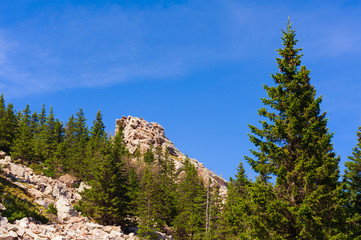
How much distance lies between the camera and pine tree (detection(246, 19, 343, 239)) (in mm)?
12555

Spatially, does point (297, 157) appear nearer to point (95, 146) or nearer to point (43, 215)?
point (43, 215)

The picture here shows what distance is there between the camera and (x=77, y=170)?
56281 mm

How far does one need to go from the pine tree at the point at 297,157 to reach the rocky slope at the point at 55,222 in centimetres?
1774

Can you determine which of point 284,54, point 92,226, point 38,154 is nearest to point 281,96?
point 284,54

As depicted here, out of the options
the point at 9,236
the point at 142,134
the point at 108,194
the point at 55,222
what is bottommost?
the point at 9,236

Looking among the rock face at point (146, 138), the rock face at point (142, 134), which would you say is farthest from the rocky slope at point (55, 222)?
the rock face at point (146, 138)

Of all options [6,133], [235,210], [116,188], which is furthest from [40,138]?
[235,210]

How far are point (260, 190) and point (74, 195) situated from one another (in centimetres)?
4045

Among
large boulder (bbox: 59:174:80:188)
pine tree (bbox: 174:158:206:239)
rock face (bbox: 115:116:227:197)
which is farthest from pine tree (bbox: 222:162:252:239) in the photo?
rock face (bbox: 115:116:227:197)

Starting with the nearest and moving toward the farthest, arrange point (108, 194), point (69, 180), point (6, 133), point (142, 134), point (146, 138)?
point (108, 194)
point (69, 180)
point (6, 133)
point (146, 138)
point (142, 134)

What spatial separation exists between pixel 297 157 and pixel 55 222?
1016 inches

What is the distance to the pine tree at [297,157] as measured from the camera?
1255 cm

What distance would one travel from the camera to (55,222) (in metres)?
29.6

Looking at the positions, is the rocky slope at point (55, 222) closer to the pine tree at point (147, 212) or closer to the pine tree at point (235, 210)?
the pine tree at point (147, 212)
